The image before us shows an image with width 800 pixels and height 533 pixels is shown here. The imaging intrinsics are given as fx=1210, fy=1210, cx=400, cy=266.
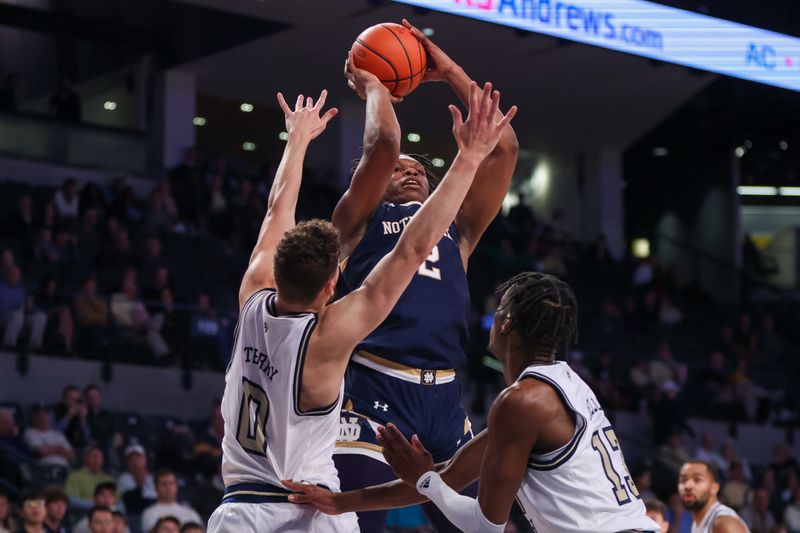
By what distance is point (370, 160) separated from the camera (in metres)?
4.62

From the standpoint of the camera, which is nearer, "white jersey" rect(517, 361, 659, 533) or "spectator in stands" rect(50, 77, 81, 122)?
"white jersey" rect(517, 361, 659, 533)

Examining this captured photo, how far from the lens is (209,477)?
11.3 m

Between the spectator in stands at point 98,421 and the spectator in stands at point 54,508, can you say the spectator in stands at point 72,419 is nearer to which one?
the spectator in stands at point 98,421

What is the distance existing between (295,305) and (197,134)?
2006 cm

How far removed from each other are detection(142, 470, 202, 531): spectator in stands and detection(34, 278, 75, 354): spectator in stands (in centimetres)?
335

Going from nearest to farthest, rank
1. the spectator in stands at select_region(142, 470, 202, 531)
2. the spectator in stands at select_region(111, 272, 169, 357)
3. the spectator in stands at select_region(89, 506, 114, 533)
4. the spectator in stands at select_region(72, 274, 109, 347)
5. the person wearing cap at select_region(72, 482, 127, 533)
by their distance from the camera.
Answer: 1. the spectator in stands at select_region(89, 506, 114, 533)
2. the person wearing cap at select_region(72, 482, 127, 533)
3. the spectator in stands at select_region(142, 470, 202, 531)
4. the spectator in stands at select_region(72, 274, 109, 347)
5. the spectator in stands at select_region(111, 272, 169, 357)

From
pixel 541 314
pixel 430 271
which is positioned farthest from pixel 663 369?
pixel 541 314

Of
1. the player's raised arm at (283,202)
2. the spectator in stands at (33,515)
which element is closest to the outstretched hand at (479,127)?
the player's raised arm at (283,202)

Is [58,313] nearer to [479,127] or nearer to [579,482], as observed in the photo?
[479,127]

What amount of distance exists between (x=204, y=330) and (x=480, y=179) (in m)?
8.80

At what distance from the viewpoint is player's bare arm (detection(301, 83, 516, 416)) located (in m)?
3.59

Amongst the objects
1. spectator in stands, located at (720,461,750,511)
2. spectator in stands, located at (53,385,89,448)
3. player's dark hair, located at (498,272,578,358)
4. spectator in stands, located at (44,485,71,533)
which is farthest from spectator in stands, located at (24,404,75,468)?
spectator in stands, located at (720,461,750,511)

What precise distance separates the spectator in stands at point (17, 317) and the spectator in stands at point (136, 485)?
2.42m

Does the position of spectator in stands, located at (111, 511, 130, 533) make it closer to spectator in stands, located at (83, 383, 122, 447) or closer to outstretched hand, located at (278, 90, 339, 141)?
spectator in stands, located at (83, 383, 122, 447)
